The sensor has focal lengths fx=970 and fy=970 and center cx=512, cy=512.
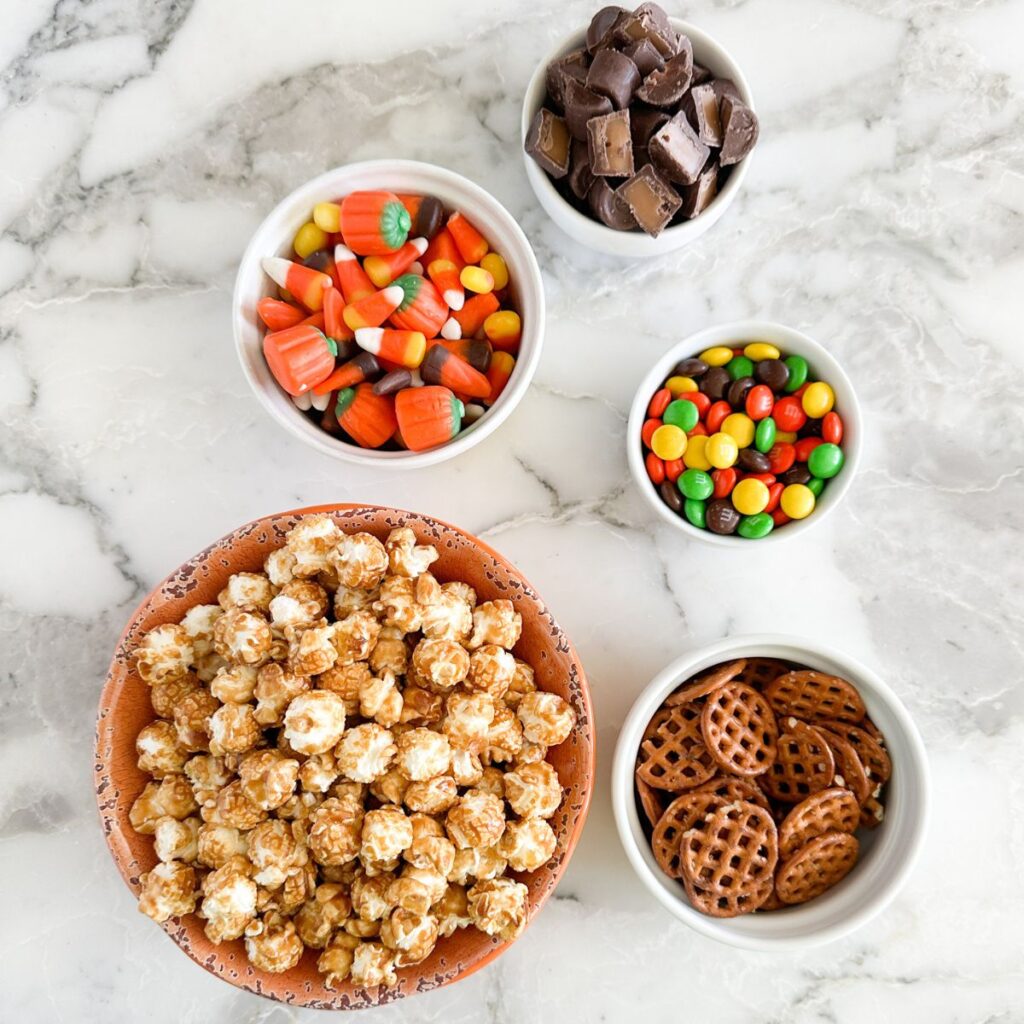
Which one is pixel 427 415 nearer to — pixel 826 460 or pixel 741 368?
pixel 741 368

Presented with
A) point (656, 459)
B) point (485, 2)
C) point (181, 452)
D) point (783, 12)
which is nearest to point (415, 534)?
point (656, 459)

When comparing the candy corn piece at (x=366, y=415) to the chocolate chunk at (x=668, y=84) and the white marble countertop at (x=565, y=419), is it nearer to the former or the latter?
the white marble countertop at (x=565, y=419)

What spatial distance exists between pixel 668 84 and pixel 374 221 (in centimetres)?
54

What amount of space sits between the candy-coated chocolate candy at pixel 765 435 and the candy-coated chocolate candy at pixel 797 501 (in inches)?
3.3

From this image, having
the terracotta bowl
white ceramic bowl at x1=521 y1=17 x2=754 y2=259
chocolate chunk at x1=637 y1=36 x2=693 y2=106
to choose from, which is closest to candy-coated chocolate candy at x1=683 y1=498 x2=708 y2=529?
the terracotta bowl

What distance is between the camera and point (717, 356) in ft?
5.63

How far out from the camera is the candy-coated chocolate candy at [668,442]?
5.53ft

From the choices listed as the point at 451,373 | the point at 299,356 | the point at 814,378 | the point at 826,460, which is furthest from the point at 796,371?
the point at 299,356

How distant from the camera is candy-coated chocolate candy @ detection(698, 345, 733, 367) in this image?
1714mm

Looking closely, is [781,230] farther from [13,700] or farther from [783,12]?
[13,700]

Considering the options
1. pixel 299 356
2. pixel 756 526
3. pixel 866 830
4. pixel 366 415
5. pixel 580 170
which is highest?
→ pixel 580 170

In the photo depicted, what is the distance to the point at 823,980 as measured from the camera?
1816 mm

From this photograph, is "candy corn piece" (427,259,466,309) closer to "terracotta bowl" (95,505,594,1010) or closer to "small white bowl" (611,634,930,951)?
"terracotta bowl" (95,505,594,1010)

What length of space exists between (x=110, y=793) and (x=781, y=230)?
61.5 inches
